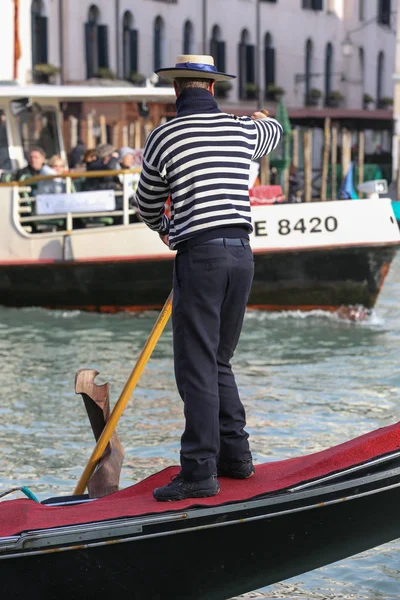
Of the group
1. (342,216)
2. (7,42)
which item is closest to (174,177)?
(342,216)

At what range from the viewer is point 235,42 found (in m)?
35.8

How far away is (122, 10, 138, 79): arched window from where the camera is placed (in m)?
31.8

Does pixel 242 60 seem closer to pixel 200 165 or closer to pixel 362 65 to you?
pixel 362 65

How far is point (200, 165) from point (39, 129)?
32.1ft

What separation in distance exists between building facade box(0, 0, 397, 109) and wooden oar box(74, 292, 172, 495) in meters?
20.7

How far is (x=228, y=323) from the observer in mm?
4750

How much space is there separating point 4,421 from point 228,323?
422 centimetres

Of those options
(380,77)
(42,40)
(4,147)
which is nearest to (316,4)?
(380,77)

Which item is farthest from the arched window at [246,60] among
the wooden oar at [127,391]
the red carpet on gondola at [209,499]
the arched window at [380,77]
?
the red carpet on gondola at [209,499]

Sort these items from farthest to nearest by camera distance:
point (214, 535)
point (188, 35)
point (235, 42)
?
Result: point (235, 42), point (188, 35), point (214, 535)

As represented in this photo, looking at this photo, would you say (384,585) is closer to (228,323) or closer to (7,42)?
(228,323)

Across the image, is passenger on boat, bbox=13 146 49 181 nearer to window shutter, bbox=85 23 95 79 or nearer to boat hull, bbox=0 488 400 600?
boat hull, bbox=0 488 400 600

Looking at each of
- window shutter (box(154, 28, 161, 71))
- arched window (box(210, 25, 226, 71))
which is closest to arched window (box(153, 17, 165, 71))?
window shutter (box(154, 28, 161, 71))

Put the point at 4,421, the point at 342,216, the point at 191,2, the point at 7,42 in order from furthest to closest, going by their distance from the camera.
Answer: the point at 191,2 → the point at 7,42 → the point at 342,216 → the point at 4,421
